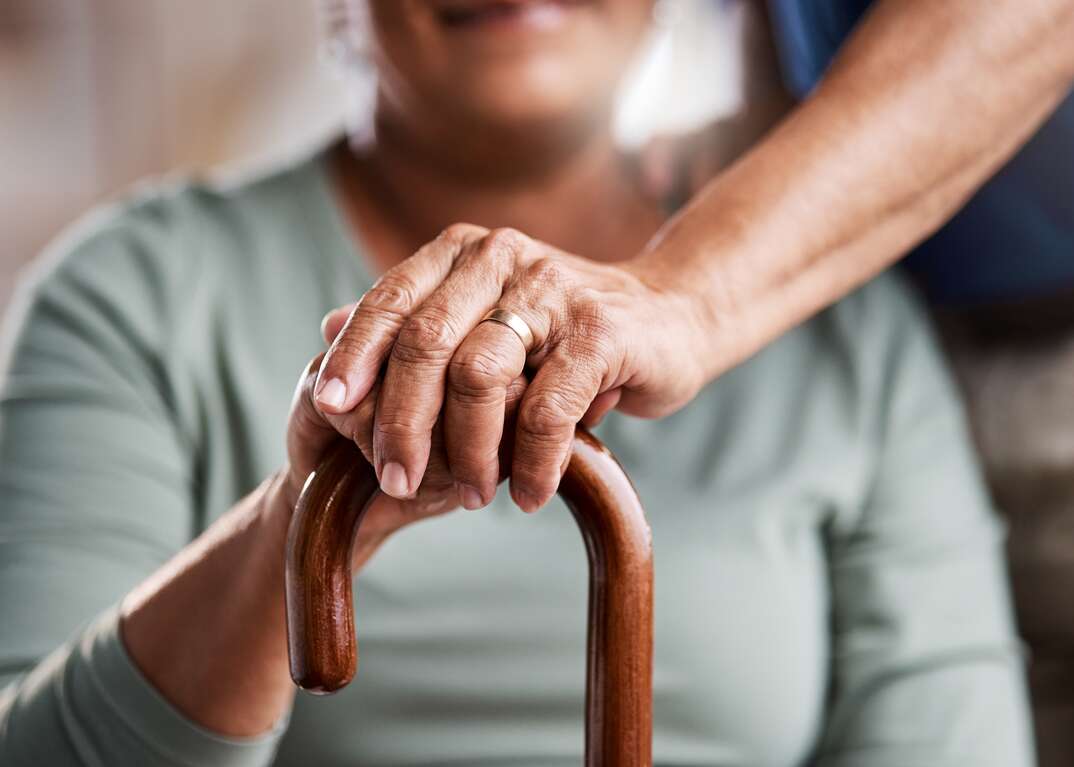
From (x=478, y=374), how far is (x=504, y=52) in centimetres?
41

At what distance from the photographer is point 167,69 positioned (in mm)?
2131

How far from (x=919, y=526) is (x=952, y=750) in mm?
146

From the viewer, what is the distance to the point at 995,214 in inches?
35.7

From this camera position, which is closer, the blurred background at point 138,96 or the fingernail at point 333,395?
the fingernail at point 333,395

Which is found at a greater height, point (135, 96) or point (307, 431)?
point (135, 96)

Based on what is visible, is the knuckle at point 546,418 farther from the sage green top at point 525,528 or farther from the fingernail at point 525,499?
the sage green top at point 525,528

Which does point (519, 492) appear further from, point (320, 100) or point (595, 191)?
point (320, 100)

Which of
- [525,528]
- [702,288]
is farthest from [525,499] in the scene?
[525,528]

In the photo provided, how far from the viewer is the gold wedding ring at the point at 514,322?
0.41 metres

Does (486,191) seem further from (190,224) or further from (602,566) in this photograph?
(602,566)

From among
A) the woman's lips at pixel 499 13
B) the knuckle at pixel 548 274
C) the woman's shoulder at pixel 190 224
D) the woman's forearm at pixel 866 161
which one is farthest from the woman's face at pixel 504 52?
the knuckle at pixel 548 274

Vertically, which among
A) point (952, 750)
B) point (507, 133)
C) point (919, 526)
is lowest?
point (952, 750)

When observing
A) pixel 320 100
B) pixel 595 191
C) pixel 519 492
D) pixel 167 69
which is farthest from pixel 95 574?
pixel 167 69

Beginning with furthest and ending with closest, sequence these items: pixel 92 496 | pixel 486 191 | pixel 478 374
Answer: pixel 486 191, pixel 92 496, pixel 478 374
